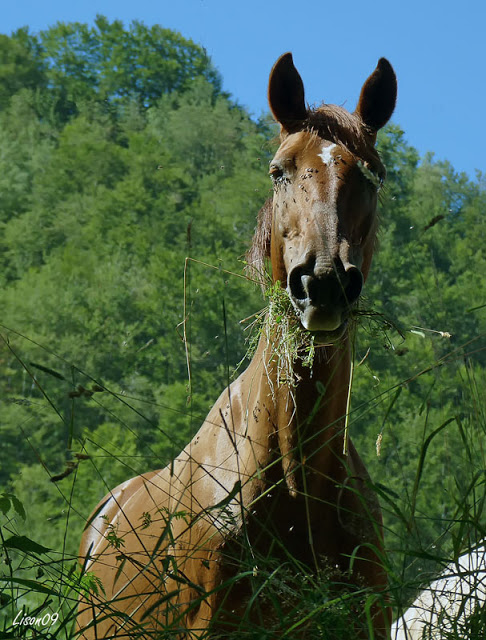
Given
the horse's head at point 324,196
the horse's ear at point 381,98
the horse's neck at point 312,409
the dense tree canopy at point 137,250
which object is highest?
the dense tree canopy at point 137,250

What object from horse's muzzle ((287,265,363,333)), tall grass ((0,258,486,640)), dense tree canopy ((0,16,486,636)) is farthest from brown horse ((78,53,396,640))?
dense tree canopy ((0,16,486,636))

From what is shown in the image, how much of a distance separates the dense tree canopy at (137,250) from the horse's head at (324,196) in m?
12.2

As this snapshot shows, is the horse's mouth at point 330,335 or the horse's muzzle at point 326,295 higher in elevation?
the horse's muzzle at point 326,295

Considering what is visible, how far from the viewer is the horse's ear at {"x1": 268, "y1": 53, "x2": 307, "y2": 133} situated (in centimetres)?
409

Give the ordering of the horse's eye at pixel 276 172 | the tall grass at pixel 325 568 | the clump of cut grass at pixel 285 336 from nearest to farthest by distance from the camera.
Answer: the tall grass at pixel 325 568, the clump of cut grass at pixel 285 336, the horse's eye at pixel 276 172

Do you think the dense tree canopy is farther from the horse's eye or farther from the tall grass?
the tall grass

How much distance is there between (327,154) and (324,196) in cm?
29

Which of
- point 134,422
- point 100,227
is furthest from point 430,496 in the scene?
point 100,227

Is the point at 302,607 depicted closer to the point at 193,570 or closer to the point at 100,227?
the point at 193,570

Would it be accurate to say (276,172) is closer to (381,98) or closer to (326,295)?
(381,98)

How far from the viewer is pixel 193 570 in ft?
11.5

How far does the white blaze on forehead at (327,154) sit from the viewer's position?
12.1 ft

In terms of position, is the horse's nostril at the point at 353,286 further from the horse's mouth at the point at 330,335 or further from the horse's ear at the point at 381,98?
the horse's ear at the point at 381,98

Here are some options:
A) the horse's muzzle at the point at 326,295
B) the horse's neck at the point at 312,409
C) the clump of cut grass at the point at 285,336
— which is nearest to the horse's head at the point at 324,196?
the horse's muzzle at the point at 326,295
